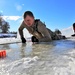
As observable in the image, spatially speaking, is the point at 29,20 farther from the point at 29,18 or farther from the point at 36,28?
the point at 36,28

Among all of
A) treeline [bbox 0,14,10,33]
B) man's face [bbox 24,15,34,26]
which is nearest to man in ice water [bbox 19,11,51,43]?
man's face [bbox 24,15,34,26]

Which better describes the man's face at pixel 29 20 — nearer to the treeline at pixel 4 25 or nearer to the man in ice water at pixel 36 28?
the man in ice water at pixel 36 28

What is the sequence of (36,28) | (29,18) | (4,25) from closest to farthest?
(29,18), (36,28), (4,25)

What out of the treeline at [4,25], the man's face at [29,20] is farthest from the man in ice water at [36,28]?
the treeline at [4,25]

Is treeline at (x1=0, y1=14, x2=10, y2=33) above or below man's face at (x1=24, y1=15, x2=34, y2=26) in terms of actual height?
above

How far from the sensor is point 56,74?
1550 mm

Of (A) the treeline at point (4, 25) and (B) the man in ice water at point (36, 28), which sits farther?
(A) the treeline at point (4, 25)

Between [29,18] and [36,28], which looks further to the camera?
[36,28]

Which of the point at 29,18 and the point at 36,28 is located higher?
the point at 29,18

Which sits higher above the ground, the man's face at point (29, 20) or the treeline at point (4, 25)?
the treeline at point (4, 25)

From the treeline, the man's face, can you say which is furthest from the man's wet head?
the treeline

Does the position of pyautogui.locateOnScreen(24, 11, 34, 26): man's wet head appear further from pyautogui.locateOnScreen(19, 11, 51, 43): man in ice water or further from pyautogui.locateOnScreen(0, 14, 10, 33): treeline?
pyautogui.locateOnScreen(0, 14, 10, 33): treeline

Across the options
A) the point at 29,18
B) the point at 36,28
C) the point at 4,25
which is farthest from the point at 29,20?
the point at 4,25

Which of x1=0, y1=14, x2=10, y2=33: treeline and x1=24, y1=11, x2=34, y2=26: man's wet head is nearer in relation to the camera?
x1=24, y1=11, x2=34, y2=26: man's wet head
